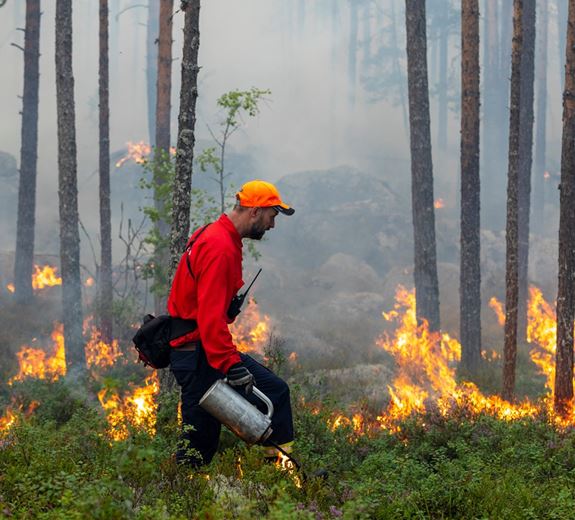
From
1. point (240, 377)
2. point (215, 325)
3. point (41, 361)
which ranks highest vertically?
point (215, 325)

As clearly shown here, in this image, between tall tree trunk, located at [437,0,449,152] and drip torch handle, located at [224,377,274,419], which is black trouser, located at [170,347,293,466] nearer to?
drip torch handle, located at [224,377,274,419]

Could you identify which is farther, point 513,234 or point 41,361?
point 41,361

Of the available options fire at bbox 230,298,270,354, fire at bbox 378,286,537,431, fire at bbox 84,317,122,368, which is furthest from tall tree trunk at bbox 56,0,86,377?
fire at bbox 378,286,537,431

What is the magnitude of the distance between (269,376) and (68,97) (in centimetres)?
947

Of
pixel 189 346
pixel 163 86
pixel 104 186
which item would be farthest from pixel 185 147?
pixel 163 86

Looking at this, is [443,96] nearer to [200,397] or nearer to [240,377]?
[200,397]

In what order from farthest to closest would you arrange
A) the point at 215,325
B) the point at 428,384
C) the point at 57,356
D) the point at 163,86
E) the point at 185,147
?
the point at 163,86 → the point at 57,356 → the point at 428,384 → the point at 185,147 → the point at 215,325

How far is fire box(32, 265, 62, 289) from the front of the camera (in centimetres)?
1983

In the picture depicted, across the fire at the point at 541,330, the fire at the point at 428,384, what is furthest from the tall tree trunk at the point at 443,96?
the fire at the point at 428,384

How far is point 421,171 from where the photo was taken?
49.2 ft

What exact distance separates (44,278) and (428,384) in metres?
11.9

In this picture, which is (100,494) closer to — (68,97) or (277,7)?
(68,97)

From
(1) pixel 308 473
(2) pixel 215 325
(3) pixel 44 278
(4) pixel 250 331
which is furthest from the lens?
(3) pixel 44 278

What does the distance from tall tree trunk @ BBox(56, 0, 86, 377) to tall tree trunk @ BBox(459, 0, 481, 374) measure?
7228 mm
